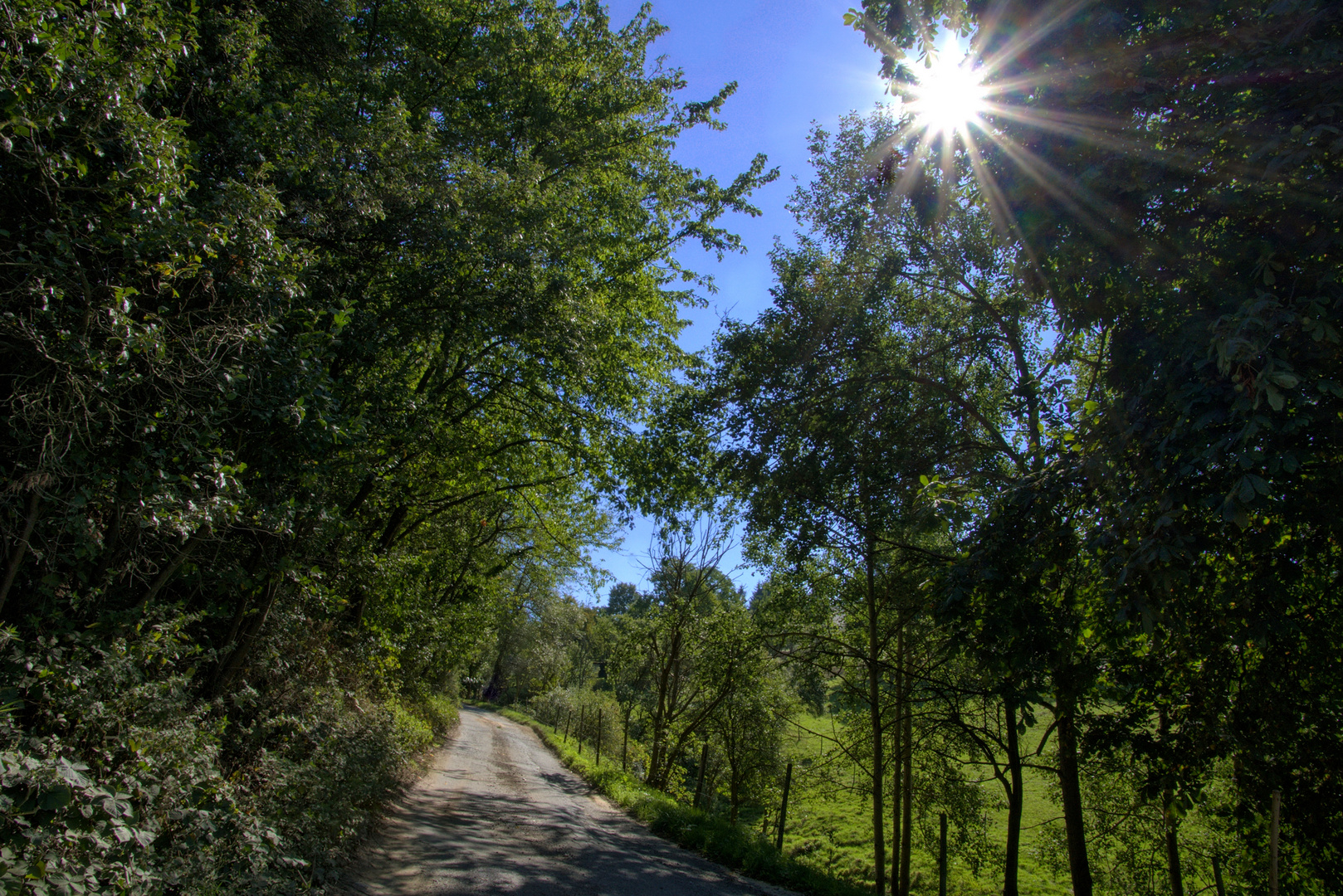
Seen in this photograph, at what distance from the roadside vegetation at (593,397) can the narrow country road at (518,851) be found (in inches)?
28.8

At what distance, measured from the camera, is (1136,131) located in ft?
16.1

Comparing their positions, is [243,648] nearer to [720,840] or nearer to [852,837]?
[720,840]

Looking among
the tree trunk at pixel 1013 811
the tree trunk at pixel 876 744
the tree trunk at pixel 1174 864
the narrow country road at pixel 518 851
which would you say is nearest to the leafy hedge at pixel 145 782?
the narrow country road at pixel 518 851

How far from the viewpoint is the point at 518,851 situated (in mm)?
8633

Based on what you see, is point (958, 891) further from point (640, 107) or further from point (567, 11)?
point (567, 11)

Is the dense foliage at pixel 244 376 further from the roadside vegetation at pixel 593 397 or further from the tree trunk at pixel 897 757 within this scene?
the tree trunk at pixel 897 757

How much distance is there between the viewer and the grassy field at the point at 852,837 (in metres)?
15.7

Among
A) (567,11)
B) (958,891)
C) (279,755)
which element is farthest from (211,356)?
(958,891)

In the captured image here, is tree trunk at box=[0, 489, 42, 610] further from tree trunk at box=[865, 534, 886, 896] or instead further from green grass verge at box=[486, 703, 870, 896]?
tree trunk at box=[865, 534, 886, 896]

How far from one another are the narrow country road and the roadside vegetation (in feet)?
2.40

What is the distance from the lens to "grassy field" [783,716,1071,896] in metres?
15.7

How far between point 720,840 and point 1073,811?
17.7 ft

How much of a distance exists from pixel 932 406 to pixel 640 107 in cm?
819

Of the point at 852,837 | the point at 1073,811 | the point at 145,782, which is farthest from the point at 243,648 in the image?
the point at 852,837
